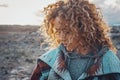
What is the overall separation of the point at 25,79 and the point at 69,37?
6264 mm

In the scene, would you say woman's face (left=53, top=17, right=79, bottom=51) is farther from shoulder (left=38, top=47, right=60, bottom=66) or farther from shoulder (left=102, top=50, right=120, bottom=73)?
shoulder (left=102, top=50, right=120, bottom=73)

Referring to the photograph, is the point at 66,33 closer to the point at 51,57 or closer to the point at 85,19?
the point at 85,19

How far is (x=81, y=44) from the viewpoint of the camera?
462cm

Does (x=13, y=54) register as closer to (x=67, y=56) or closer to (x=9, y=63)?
(x=9, y=63)

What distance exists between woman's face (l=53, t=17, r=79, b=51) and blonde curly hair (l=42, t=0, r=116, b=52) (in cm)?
4

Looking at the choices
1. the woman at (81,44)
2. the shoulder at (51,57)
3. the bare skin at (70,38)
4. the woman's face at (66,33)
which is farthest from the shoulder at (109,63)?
the shoulder at (51,57)

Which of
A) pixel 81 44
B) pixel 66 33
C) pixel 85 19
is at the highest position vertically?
pixel 85 19

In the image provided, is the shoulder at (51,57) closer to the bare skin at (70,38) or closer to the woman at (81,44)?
the woman at (81,44)

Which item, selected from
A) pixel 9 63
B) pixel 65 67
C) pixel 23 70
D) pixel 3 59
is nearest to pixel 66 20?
pixel 65 67

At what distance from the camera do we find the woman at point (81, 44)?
4605mm

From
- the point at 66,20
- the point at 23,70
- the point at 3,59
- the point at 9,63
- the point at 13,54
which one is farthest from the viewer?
the point at 13,54

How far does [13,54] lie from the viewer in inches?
610

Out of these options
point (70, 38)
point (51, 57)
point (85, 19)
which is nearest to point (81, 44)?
point (70, 38)

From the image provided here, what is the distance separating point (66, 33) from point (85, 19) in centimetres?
22
